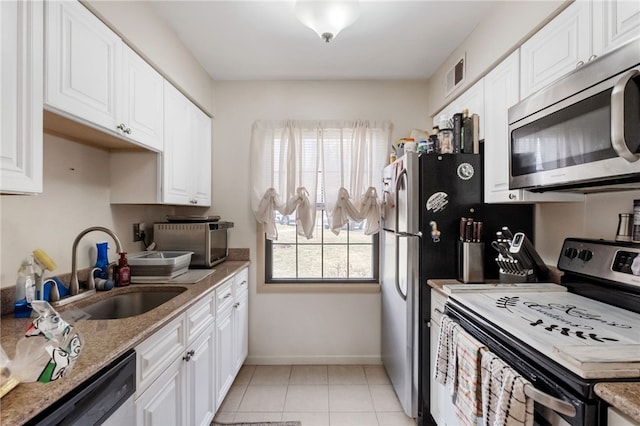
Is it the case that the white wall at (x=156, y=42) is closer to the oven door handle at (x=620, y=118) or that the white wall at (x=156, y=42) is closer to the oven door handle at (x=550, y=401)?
the oven door handle at (x=620, y=118)

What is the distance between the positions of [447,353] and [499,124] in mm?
1297

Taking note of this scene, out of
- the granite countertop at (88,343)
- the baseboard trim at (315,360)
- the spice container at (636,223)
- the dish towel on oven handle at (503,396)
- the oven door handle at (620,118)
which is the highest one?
the oven door handle at (620,118)

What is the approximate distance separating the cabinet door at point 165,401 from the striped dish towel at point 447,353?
125 cm

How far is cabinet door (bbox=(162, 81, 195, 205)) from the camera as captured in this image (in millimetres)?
1949

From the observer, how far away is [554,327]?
1.05 m

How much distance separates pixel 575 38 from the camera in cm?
124

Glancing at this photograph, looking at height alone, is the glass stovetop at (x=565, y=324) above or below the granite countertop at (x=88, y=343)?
above

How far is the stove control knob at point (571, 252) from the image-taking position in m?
1.47

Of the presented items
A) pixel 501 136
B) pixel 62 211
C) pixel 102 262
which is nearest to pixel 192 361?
pixel 102 262

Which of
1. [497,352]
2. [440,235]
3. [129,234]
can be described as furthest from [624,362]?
[129,234]

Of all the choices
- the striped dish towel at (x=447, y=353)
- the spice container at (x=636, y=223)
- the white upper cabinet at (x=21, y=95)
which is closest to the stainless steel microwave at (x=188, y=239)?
the white upper cabinet at (x=21, y=95)

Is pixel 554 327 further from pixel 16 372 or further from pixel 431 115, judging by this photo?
pixel 431 115

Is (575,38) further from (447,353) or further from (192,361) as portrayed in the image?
(192,361)

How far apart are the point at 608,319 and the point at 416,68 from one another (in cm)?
217
